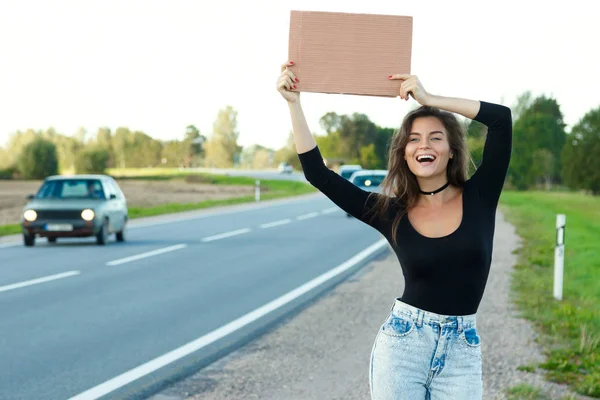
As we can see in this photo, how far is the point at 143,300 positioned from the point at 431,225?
7874mm

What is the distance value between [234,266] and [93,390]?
8069mm

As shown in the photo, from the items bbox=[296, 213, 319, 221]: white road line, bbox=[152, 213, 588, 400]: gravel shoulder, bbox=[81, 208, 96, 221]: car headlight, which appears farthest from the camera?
bbox=[296, 213, 319, 221]: white road line

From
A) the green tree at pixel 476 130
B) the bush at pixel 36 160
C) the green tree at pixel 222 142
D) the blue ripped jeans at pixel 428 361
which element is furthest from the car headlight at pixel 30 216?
the green tree at pixel 222 142

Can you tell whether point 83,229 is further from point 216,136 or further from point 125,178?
point 216,136

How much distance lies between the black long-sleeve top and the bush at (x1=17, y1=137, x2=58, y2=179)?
4128 inches

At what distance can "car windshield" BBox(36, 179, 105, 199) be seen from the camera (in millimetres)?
18953

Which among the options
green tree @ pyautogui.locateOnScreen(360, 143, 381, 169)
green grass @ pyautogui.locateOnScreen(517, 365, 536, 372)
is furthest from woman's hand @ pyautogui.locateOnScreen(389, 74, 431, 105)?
green tree @ pyautogui.locateOnScreen(360, 143, 381, 169)

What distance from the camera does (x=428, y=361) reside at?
9.82 ft

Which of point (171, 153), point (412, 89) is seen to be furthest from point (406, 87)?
point (171, 153)

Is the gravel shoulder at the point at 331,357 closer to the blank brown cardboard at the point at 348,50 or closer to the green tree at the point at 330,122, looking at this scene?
the blank brown cardboard at the point at 348,50

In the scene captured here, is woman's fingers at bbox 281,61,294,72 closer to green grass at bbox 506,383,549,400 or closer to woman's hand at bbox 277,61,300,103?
woman's hand at bbox 277,61,300,103

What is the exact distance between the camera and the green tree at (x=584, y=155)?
259 feet

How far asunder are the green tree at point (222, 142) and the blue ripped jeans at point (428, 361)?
578 ft

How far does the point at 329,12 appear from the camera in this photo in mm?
3254
